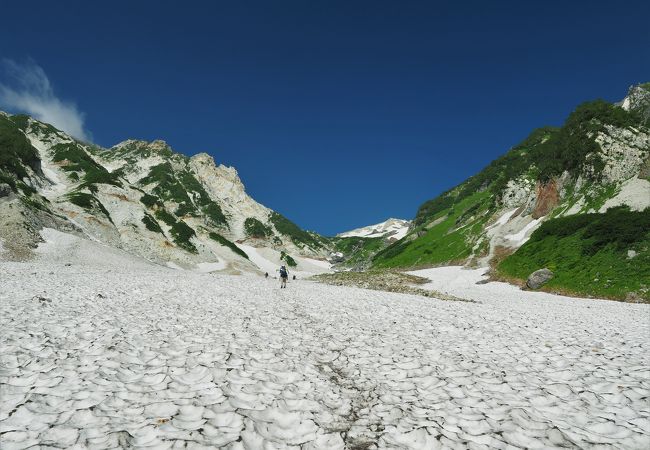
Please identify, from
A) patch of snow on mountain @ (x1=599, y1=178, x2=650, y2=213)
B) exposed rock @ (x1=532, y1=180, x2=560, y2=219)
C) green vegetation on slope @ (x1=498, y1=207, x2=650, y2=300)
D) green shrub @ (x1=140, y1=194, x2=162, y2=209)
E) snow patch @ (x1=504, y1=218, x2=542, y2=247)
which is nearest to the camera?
green vegetation on slope @ (x1=498, y1=207, x2=650, y2=300)

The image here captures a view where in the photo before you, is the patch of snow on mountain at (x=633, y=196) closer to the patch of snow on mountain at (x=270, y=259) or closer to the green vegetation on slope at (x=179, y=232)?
the green vegetation on slope at (x=179, y=232)

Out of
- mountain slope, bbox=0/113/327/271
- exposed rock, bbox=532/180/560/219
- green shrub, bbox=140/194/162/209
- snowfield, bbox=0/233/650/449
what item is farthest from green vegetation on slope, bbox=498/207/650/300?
green shrub, bbox=140/194/162/209

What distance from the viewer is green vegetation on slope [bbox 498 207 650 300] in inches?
1325

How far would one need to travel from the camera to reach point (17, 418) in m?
5.63

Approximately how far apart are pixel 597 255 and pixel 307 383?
Result: 140 ft

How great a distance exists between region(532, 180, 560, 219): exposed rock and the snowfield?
2231 inches

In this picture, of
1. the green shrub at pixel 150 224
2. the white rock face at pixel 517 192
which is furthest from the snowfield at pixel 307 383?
the green shrub at pixel 150 224

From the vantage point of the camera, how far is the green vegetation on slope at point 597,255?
1325 inches

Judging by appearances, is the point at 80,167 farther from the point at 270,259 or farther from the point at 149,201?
the point at 270,259

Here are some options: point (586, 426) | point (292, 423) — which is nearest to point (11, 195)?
point (292, 423)

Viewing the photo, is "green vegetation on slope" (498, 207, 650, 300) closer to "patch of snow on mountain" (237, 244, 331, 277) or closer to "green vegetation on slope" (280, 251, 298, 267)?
"patch of snow on mountain" (237, 244, 331, 277)

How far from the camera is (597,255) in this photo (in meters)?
38.7

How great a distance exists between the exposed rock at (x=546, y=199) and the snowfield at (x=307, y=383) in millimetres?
56661

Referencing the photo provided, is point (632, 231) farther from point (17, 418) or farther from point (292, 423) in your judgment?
point (17, 418)
